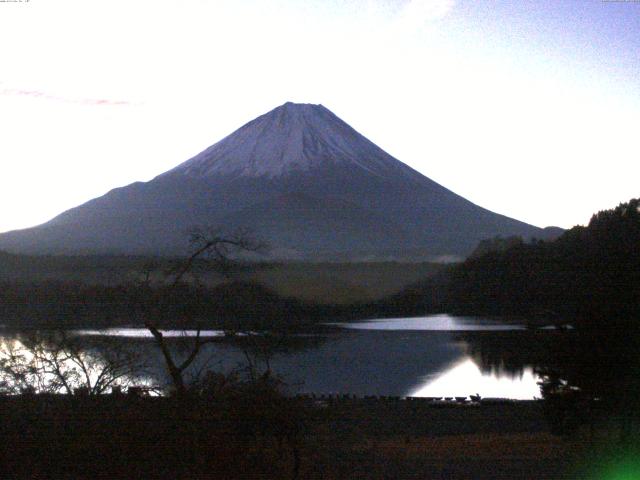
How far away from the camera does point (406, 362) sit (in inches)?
703

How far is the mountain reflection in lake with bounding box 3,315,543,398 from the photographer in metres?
14.7

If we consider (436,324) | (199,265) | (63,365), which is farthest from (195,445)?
(436,324)

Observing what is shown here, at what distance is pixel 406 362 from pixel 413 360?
249 millimetres

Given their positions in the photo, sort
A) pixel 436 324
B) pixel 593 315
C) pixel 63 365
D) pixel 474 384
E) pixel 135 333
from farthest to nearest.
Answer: pixel 436 324, pixel 474 384, pixel 593 315, pixel 135 333, pixel 63 365

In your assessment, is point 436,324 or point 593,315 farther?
point 436,324

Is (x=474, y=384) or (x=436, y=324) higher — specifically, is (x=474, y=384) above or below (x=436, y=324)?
below

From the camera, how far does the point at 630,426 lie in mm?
7992

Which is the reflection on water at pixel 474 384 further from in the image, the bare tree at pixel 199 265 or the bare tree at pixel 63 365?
the bare tree at pixel 199 265

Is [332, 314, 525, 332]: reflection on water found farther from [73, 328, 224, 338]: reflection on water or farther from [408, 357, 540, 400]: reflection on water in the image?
[73, 328, 224, 338]: reflection on water

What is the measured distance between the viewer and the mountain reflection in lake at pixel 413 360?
14.7 metres

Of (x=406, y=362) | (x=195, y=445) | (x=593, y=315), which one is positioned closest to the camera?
(x=195, y=445)

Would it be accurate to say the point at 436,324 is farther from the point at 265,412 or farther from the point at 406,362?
the point at 265,412

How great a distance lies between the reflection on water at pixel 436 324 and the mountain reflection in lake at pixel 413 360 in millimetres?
23

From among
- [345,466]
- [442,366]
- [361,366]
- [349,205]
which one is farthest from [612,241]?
[349,205]
